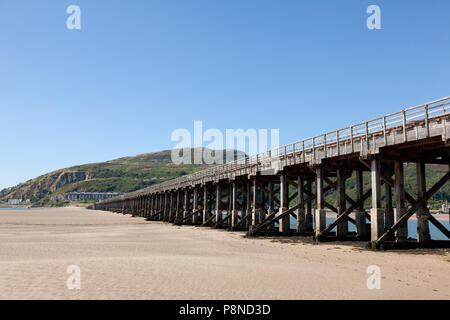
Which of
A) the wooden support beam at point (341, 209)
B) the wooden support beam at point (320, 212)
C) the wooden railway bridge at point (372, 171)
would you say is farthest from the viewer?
the wooden support beam at point (341, 209)

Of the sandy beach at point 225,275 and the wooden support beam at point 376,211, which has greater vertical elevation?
the wooden support beam at point 376,211

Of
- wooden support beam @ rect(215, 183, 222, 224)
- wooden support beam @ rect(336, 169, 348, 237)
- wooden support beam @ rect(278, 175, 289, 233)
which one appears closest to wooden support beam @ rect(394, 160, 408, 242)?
wooden support beam @ rect(336, 169, 348, 237)

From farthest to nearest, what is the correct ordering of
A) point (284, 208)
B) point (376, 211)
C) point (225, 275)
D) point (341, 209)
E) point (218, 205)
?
point (218, 205), point (284, 208), point (341, 209), point (376, 211), point (225, 275)

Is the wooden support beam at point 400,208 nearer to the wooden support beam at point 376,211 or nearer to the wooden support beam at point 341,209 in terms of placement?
the wooden support beam at point 376,211

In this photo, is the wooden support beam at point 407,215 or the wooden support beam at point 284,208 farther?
the wooden support beam at point 284,208

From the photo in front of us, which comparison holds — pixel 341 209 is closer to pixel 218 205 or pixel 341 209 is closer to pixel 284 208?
pixel 284 208

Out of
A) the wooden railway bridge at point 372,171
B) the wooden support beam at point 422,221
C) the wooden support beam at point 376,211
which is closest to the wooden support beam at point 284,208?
the wooden railway bridge at point 372,171

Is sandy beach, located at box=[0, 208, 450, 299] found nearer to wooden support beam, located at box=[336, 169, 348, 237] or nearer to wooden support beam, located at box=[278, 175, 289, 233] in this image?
wooden support beam, located at box=[336, 169, 348, 237]

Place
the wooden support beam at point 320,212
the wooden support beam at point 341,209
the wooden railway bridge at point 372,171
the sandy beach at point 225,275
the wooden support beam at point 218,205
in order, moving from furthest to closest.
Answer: the wooden support beam at point 218,205 < the wooden support beam at point 341,209 < the wooden support beam at point 320,212 < the wooden railway bridge at point 372,171 < the sandy beach at point 225,275

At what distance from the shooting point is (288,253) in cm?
1728

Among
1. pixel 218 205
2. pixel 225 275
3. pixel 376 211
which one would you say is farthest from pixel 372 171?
pixel 218 205

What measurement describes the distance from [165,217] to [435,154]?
4328 centimetres

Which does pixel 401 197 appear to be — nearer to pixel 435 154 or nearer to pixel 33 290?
pixel 435 154
